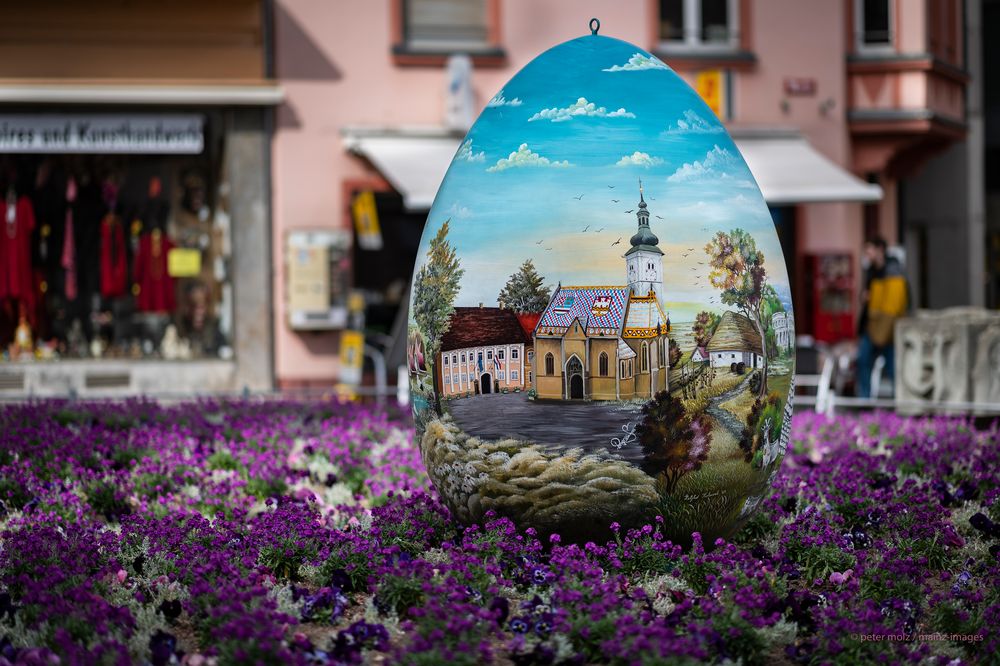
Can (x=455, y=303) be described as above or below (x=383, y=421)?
above

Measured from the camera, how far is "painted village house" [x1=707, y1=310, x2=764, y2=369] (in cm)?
506

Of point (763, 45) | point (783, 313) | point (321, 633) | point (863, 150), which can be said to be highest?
point (763, 45)

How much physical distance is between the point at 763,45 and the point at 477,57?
366 centimetres

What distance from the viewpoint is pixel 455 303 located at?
522cm

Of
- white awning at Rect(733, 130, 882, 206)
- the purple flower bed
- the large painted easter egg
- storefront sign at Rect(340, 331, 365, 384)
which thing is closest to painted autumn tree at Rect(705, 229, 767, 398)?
the large painted easter egg

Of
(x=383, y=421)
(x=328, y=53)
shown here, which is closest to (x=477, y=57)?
(x=328, y=53)

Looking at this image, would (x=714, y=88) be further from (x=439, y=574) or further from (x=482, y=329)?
(x=439, y=574)

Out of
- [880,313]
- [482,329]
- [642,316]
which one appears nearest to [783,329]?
[642,316]

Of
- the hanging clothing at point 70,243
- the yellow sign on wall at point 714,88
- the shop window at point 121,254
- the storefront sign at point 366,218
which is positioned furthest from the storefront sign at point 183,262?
the yellow sign on wall at point 714,88

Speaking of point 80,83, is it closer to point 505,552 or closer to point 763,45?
point 763,45

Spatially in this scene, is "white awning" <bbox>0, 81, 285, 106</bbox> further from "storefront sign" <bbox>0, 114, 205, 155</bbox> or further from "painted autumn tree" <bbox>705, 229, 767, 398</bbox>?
"painted autumn tree" <bbox>705, 229, 767, 398</bbox>

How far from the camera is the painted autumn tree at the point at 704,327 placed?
16.5ft

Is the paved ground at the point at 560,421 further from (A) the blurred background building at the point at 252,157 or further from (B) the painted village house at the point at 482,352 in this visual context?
(A) the blurred background building at the point at 252,157

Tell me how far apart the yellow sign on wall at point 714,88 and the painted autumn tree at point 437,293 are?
12.2m
